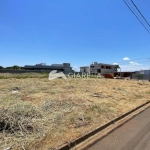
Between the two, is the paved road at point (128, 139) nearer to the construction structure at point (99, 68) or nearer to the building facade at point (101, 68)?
the construction structure at point (99, 68)

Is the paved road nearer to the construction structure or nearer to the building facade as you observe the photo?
the construction structure

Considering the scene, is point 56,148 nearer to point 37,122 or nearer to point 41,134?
point 41,134

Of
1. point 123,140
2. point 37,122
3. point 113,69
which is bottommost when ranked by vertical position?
point 123,140

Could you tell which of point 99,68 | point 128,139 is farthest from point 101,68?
point 128,139

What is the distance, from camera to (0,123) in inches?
112

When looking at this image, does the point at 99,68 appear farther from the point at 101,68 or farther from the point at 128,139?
the point at 128,139

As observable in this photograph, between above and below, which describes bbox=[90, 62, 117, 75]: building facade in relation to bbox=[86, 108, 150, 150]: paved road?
above

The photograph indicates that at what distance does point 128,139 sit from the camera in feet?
9.36

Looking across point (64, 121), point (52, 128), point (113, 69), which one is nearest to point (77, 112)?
point (64, 121)

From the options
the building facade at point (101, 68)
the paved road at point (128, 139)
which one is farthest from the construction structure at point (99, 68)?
the paved road at point (128, 139)

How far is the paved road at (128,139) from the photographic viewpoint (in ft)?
8.45

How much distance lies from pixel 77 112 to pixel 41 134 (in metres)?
1.54

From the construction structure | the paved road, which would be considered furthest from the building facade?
the paved road

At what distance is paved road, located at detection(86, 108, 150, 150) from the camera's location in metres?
2.58
